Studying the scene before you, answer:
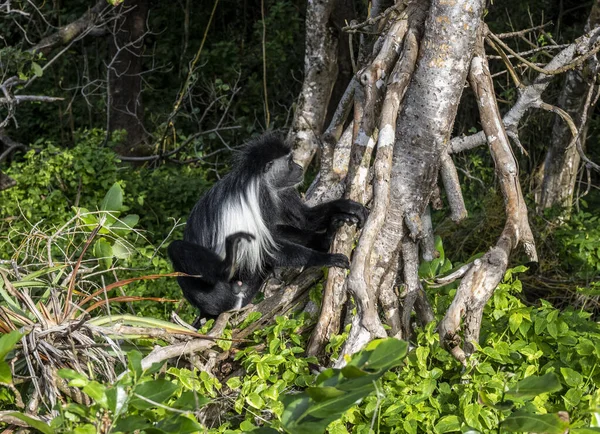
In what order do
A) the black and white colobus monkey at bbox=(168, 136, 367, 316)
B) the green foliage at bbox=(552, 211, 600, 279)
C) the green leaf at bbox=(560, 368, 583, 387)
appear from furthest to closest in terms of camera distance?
the green foliage at bbox=(552, 211, 600, 279) → the black and white colobus monkey at bbox=(168, 136, 367, 316) → the green leaf at bbox=(560, 368, 583, 387)

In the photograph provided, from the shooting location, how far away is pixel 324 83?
13.7 ft

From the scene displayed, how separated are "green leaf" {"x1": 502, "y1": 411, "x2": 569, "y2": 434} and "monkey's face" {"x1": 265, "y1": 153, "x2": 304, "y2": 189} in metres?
1.78

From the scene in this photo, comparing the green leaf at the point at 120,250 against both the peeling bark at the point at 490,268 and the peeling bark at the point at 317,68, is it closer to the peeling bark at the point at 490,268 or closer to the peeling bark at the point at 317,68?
the peeling bark at the point at 490,268

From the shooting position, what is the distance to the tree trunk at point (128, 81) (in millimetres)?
7035

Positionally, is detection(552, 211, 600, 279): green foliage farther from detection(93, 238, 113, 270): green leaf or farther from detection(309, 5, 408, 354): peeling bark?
detection(93, 238, 113, 270): green leaf

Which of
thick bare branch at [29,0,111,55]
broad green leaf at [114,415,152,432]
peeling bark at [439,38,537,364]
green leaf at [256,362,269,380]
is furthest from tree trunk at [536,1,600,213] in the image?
broad green leaf at [114,415,152,432]

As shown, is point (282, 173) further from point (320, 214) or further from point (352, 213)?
point (352, 213)

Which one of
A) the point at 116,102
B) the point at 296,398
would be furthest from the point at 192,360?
the point at 116,102

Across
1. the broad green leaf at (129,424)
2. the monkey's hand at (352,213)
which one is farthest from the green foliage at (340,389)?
the monkey's hand at (352,213)

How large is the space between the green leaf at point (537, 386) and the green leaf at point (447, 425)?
0.25m

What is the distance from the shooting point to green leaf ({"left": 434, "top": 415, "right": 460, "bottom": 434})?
2.05m

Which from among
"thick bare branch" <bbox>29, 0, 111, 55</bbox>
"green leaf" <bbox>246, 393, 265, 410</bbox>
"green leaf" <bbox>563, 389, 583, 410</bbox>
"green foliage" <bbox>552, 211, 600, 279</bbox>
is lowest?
"green foliage" <bbox>552, 211, 600, 279</bbox>

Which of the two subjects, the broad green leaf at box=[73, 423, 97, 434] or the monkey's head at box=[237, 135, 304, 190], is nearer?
the broad green leaf at box=[73, 423, 97, 434]

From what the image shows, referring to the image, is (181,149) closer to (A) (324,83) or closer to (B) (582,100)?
(A) (324,83)
